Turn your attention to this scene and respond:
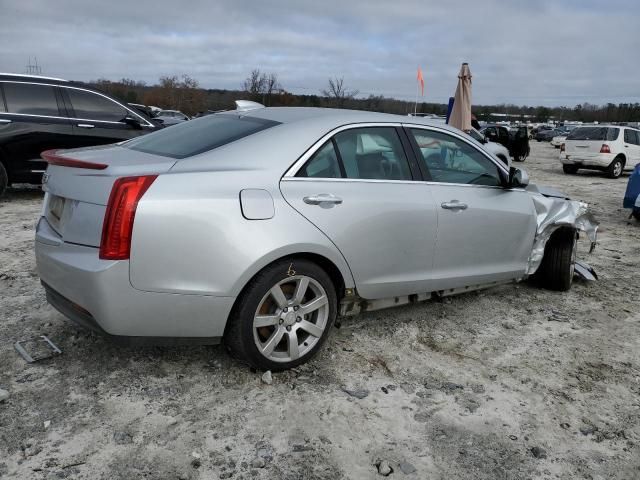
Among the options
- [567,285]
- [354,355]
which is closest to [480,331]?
[354,355]

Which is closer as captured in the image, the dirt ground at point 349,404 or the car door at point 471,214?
the dirt ground at point 349,404

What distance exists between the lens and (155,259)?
2.67 metres

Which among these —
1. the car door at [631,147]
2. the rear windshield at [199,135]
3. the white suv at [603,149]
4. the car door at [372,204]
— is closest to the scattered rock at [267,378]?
the car door at [372,204]

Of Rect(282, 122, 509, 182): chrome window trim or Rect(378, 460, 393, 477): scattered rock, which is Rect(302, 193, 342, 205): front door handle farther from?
Rect(378, 460, 393, 477): scattered rock

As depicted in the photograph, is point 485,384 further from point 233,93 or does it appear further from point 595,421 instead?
point 233,93

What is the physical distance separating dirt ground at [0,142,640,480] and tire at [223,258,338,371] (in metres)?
0.16

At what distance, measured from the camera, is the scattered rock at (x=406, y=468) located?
8.01ft

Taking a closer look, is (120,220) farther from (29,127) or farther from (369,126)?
(29,127)

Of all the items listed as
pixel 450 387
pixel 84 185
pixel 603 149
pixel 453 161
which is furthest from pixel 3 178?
pixel 603 149

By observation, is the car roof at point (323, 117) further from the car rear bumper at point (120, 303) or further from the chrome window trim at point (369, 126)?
the car rear bumper at point (120, 303)

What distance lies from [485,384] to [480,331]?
2.77 feet

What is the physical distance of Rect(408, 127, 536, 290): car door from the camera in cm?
380

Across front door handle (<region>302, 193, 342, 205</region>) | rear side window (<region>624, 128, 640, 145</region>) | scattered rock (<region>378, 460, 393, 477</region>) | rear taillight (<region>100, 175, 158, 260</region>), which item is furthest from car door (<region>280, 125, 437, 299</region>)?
rear side window (<region>624, 128, 640, 145</region>)

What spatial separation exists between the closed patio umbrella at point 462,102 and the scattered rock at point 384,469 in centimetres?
1258
